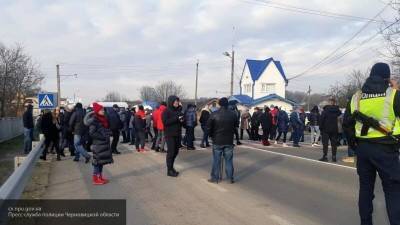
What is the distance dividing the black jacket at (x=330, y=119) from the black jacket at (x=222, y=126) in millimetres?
4660

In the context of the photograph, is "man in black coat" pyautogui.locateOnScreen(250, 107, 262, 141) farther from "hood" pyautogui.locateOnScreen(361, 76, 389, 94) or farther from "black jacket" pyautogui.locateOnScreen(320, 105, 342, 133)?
"hood" pyautogui.locateOnScreen(361, 76, 389, 94)

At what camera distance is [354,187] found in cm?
952

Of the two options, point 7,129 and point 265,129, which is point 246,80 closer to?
point 7,129

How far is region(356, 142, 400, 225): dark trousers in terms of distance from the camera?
514cm

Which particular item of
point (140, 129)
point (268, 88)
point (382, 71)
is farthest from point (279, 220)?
point (268, 88)

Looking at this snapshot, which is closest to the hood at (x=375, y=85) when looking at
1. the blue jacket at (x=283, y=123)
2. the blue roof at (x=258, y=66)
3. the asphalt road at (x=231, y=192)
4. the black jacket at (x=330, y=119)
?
the asphalt road at (x=231, y=192)

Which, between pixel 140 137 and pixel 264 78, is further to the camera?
pixel 264 78

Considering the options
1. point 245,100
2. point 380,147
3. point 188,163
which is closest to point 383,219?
point 380,147

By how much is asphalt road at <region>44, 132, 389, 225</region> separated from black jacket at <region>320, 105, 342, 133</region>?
1080mm

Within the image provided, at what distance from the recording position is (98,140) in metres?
9.88

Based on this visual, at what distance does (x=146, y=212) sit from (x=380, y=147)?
370cm

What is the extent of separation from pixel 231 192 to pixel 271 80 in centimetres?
5985

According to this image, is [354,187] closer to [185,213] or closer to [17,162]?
[185,213]

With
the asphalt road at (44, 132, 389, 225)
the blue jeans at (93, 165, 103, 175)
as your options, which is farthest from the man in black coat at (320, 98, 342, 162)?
the blue jeans at (93, 165, 103, 175)
